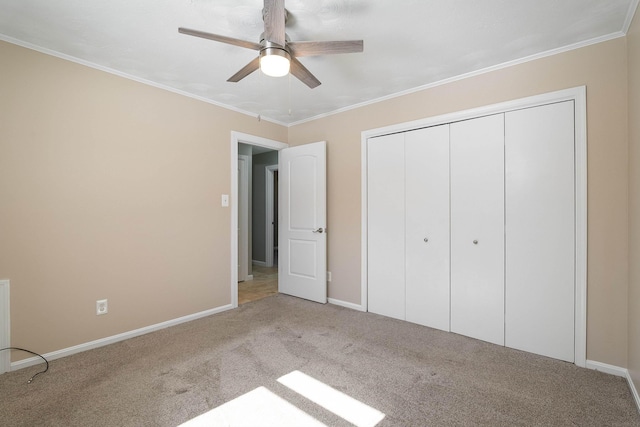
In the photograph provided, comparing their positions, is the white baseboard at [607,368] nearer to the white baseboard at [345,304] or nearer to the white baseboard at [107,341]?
the white baseboard at [345,304]

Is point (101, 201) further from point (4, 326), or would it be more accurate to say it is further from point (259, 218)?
point (259, 218)

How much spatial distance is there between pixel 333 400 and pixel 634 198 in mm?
2276

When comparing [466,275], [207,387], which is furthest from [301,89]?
[207,387]

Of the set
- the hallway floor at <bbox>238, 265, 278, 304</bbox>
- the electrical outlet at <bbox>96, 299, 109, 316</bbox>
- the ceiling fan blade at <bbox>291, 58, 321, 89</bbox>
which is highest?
the ceiling fan blade at <bbox>291, 58, 321, 89</bbox>

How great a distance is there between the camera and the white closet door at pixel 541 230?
2.23 metres

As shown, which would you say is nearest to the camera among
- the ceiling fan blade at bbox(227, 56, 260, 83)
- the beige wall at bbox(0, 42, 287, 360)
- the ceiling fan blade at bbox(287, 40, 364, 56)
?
the ceiling fan blade at bbox(287, 40, 364, 56)

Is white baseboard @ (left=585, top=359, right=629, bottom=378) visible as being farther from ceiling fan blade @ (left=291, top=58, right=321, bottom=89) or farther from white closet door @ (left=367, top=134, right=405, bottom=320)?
ceiling fan blade @ (left=291, top=58, right=321, bottom=89)

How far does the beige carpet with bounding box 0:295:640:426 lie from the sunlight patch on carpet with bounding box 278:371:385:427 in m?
0.01

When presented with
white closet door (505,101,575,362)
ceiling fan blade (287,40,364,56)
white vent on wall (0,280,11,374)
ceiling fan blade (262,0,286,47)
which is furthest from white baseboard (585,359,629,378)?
white vent on wall (0,280,11,374)

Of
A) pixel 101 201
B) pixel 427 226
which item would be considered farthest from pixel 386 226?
pixel 101 201

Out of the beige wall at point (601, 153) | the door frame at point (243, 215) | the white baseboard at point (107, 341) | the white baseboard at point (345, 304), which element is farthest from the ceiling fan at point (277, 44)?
the door frame at point (243, 215)

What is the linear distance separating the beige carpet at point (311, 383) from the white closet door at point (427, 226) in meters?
0.29

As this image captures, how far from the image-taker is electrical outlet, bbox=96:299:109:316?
8.23 ft

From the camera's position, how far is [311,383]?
1978 millimetres
